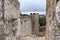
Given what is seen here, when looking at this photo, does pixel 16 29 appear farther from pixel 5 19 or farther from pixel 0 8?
pixel 0 8

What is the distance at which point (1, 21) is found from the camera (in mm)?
1322

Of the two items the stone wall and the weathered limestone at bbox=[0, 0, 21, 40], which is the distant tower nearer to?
the stone wall

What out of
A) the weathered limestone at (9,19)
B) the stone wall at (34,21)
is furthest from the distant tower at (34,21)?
the weathered limestone at (9,19)

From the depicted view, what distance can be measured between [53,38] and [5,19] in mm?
3870

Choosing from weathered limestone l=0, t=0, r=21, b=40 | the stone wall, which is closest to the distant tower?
the stone wall

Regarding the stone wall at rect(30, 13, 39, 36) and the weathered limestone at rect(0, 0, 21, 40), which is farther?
the stone wall at rect(30, 13, 39, 36)

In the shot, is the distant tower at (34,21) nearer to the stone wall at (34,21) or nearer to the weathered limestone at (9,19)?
the stone wall at (34,21)

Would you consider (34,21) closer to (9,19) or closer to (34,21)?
(34,21)

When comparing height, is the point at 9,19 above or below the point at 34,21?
above

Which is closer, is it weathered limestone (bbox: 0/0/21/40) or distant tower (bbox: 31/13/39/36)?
weathered limestone (bbox: 0/0/21/40)

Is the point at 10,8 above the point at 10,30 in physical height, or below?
above

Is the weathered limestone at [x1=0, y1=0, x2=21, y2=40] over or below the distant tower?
over

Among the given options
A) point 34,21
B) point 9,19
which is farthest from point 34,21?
point 9,19

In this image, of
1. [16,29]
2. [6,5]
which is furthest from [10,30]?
[6,5]
